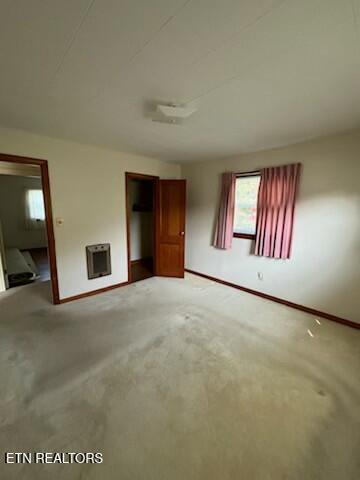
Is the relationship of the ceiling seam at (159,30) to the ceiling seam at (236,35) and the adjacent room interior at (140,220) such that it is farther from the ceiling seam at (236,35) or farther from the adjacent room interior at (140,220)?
the adjacent room interior at (140,220)

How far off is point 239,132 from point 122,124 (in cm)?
138

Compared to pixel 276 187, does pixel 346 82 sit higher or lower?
higher

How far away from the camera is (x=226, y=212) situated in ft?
12.1

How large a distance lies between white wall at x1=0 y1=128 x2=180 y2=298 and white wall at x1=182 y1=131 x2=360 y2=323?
211 cm

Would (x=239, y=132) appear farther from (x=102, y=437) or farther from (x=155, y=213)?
(x=102, y=437)

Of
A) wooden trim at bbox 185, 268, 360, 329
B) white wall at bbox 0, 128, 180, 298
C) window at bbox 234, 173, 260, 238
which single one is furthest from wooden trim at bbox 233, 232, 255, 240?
white wall at bbox 0, 128, 180, 298

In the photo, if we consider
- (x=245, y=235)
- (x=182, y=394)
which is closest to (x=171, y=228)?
(x=245, y=235)

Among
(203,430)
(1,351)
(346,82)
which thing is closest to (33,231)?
(1,351)

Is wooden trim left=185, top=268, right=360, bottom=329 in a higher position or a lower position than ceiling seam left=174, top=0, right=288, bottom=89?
lower

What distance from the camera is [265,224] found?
3.22 metres

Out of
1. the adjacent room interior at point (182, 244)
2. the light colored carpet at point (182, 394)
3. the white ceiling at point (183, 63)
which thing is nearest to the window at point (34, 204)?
the adjacent room interior at point (182, 244)

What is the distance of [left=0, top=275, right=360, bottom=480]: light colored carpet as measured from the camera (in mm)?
1194

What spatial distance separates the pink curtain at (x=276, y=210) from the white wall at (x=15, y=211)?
267 inches

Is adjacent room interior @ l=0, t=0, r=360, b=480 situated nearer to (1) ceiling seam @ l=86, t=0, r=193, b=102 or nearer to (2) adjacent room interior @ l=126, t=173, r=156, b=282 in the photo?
(1) ceiling seam @ l=86, t=0, r=193, b=102
